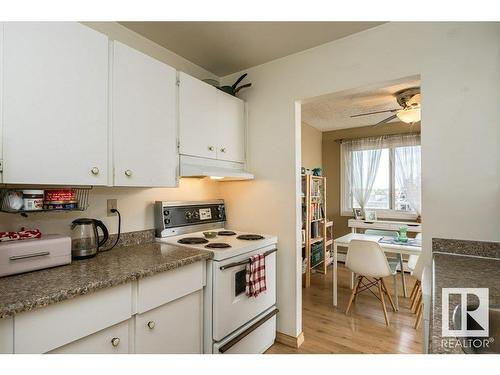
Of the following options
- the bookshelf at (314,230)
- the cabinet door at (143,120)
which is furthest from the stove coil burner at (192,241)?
the bookshelf at (314,230)

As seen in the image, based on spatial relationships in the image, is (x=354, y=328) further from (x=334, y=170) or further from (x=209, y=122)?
(x=334, y=170)

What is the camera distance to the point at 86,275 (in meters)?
1.15

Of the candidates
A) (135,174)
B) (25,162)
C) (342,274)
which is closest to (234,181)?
(135,174)

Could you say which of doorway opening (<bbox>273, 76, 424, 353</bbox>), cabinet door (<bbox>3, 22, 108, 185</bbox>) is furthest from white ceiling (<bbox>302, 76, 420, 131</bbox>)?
cabinet door (<bbox>3, 22, 108, 185</bbox>)

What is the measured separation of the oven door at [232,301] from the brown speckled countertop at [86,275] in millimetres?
177

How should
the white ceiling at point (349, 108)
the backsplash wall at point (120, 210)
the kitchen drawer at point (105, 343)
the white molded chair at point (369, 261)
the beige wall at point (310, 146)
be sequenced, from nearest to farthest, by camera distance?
the kitchen drawer at point (105, 343)
the backsplash wall at point (120, 210)
the white molded chair at point (369, 261)
the white ceiling at point (349, 108)
the beige wall at point (310, 146)

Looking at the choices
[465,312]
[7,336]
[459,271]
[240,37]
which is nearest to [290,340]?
[459,271]

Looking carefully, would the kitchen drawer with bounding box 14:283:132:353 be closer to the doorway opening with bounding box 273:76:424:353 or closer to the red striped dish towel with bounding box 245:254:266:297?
the red striped dish towel with bounding box 245:254:266:297

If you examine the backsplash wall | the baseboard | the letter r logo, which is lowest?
the baseboard

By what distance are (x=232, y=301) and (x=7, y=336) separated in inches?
43.9

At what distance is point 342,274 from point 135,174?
11.5 ft

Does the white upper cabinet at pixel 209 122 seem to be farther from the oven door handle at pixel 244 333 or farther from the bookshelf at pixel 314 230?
the bookshelf at pixel 314 230

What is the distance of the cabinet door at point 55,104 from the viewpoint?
3.62 feet

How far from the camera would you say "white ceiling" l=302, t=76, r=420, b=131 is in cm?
305
